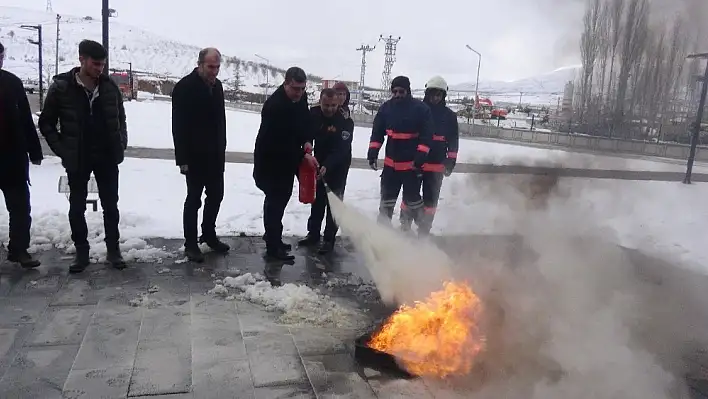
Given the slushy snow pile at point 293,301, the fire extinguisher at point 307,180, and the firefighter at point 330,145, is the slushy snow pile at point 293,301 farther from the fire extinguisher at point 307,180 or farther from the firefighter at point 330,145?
the firefighter at point 330,145

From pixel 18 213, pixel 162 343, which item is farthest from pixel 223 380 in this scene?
pixel 18 213

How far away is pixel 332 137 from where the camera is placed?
6.39m

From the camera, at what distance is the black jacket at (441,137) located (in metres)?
6.93

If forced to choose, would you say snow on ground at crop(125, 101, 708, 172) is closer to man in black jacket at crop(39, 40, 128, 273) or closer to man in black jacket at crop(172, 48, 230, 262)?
man in black jacket at crop(172, 48, 230, 262)

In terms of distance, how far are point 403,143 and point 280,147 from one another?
166cm

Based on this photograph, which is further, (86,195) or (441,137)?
(441,137)

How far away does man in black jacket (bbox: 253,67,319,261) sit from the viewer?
5672 millimetres

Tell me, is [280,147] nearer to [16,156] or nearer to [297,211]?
[16,156]

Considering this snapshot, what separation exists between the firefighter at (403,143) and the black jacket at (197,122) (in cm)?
207

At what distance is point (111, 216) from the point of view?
5.50 metres

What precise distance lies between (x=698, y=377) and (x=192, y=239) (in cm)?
479

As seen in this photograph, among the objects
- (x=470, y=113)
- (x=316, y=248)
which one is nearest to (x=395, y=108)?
(x=316, y=248)

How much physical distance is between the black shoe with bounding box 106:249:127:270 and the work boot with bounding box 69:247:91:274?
0.64 ft

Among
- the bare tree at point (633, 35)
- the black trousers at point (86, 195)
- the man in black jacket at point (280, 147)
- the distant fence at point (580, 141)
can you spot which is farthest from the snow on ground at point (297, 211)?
the bare tree at point (633, 35)
